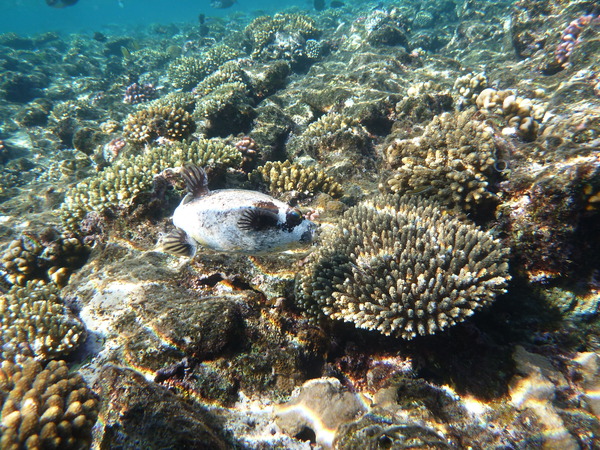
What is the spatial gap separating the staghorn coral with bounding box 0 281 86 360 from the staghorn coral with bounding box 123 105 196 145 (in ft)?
15.0

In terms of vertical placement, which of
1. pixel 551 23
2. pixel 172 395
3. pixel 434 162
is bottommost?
pixel 172 395

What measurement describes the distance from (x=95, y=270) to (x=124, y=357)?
226 cm

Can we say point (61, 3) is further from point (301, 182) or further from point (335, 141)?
point (301, 182)

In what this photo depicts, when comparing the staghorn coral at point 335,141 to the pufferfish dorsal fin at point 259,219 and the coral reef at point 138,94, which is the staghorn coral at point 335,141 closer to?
the pufferfish dorsal fin at point 259,219

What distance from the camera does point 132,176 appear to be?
528cm

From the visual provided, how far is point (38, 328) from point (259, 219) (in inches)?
140

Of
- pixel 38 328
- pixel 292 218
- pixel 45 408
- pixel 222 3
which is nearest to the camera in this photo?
pixel 292 218

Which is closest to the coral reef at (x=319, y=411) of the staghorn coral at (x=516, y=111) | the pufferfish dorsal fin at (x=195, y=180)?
the pufferfish dorsal fin at (x=195, y=180)

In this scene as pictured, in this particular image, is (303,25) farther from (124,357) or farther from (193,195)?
(124,357)

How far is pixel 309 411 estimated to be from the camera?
2812mm

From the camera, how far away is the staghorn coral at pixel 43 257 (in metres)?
5.54

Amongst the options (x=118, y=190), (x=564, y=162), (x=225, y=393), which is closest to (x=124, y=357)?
(x=225, y=393)

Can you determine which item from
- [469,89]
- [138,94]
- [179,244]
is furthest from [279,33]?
[179,244]

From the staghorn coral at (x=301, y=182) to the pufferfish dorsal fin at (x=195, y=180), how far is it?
318cm
